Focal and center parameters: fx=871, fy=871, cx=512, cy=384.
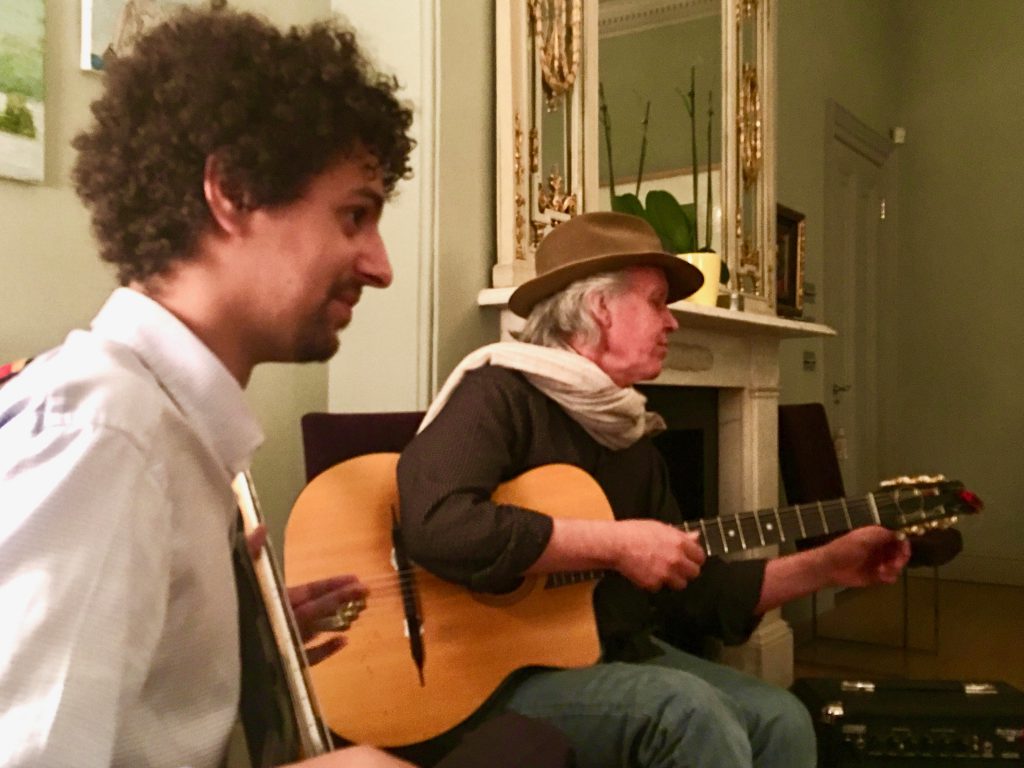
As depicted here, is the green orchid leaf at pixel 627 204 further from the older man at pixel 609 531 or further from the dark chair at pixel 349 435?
the dark chair at pixel 349 435

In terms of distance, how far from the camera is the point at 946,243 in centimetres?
440

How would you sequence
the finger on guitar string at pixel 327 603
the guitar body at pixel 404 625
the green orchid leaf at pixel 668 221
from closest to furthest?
the finger on guitar string at pixel 327 603, the guitar body at pixel 404 625, the green orchid leaf at pixel 668 221

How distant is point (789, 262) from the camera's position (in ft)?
10.7

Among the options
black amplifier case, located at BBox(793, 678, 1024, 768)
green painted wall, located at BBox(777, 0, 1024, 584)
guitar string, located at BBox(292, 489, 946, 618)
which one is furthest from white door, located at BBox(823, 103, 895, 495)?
guitar string, located at BBox(292, 489, 946, 618)

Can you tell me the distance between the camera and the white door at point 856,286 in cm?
392

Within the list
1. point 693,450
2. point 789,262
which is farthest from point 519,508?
point 789,262

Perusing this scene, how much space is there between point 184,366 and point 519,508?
758mm

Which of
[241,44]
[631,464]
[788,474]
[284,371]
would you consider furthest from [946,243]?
[241,44]

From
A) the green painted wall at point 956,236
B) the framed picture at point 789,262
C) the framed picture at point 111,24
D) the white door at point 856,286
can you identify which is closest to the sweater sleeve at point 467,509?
the framed picture at point 111,24

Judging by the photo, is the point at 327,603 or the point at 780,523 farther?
the point at 780,523

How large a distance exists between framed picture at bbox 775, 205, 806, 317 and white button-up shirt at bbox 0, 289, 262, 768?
2.81m

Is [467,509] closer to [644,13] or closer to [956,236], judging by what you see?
[644,13]

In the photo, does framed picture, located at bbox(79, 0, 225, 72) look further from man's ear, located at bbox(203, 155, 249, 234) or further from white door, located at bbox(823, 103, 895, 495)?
white door, located at bbox(823, 103, 895, 495)

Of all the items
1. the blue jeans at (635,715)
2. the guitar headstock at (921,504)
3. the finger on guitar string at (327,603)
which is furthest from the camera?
the guitar headstock at (921,504)
